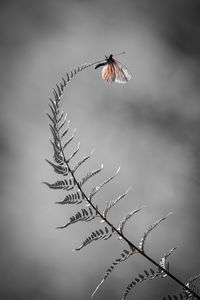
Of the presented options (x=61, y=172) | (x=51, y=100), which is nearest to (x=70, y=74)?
(x=51, y=100)

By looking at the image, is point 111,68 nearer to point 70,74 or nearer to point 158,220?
point 70,74

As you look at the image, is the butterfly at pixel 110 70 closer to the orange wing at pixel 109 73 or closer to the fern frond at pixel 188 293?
the orange wing at pixel 109 73

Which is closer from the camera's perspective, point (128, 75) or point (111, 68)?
point (111, 68)

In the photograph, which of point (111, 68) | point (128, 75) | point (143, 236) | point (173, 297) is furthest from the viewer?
point (128, 75)

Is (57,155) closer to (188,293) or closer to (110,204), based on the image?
(110,204)

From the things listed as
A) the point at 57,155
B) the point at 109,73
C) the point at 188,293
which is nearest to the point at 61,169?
the point at 57,155

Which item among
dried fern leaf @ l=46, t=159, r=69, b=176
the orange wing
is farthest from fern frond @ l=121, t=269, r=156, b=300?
the orange wing

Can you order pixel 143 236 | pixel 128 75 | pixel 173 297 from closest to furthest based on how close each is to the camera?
pixel 173 297
pixel 143 236
pixel 128 75

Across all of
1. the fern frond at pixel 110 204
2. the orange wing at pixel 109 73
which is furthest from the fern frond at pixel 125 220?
the orange wing at pixel 109 73

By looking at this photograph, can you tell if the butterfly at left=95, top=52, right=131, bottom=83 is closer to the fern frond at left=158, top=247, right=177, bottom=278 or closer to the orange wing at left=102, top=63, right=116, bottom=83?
the orange wing at left=102, top=63, right=116, bottom=83
